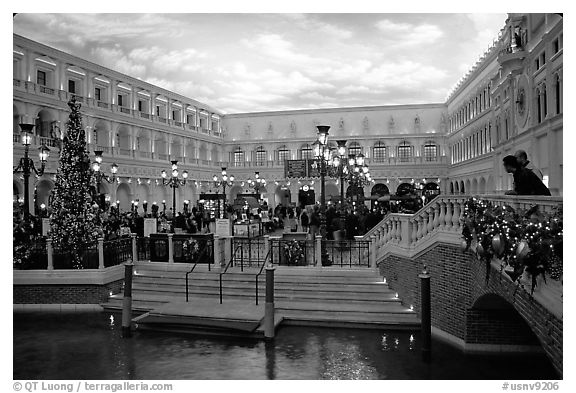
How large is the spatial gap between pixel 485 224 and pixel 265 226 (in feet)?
59.3

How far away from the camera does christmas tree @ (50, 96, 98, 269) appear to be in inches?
557

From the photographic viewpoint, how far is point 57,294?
1259 centimetres

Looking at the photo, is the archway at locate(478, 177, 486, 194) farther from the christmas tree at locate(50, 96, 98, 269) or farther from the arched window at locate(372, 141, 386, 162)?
the christmas tree at locate(50, 96, 98, 269)

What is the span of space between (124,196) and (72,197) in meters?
26.1

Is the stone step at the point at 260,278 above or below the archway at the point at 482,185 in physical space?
below

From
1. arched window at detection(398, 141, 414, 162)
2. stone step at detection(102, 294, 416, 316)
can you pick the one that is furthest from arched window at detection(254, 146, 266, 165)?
stone step at detection(102, 294, 416, 316)

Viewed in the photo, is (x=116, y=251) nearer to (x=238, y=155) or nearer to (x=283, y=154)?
(x=283, y=154)

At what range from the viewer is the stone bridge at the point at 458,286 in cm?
780

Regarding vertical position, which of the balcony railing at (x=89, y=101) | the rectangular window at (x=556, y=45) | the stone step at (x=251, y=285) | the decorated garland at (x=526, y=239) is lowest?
the stone step at (x=251, y=285)

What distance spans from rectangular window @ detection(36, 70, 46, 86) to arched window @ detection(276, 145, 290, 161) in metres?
28.2

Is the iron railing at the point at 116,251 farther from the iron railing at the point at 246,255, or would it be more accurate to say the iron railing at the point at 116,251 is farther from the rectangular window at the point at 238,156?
the rectangular window at the point at 238,156

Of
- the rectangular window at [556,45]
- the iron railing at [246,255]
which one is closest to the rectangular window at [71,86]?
the iron railing at [246,255]

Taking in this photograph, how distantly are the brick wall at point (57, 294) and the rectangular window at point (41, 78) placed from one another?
23030 mm

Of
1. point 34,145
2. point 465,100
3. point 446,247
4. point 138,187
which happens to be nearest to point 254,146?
point 138,187
